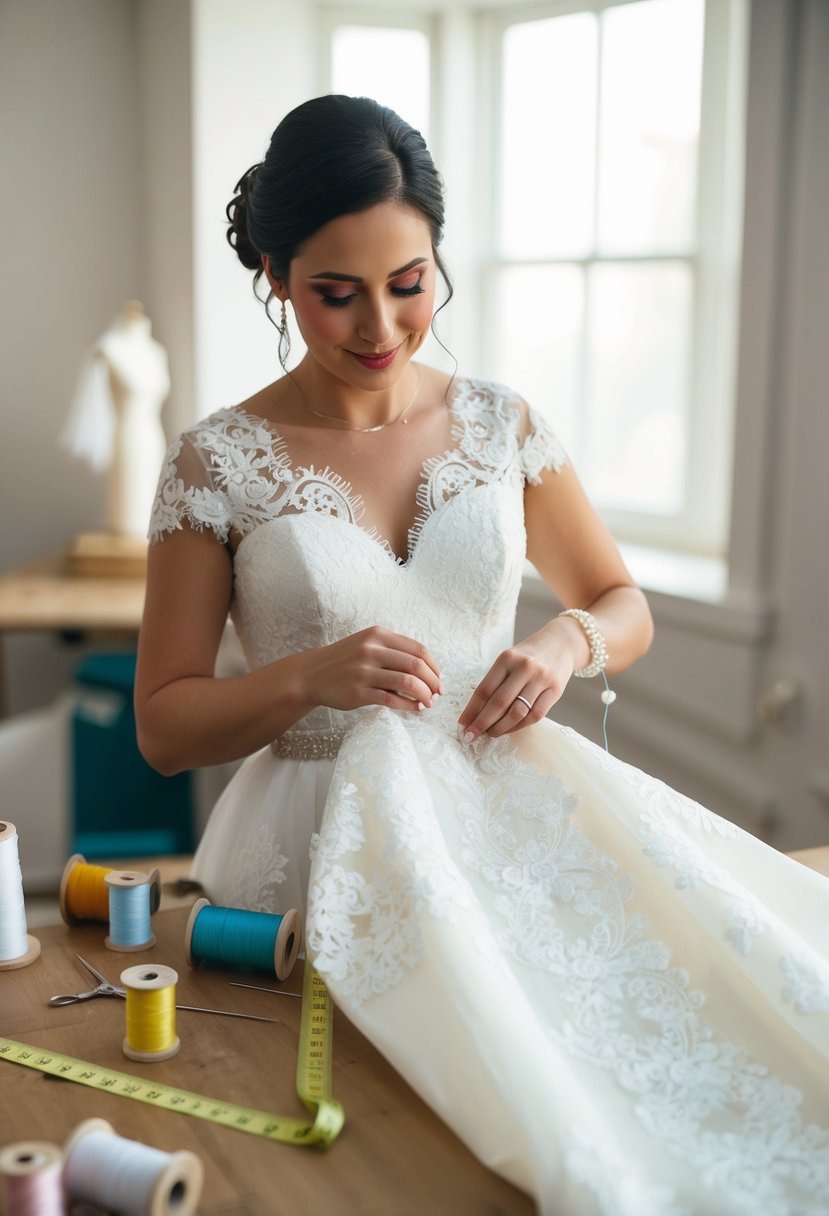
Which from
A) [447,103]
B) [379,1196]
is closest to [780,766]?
[379,1196]

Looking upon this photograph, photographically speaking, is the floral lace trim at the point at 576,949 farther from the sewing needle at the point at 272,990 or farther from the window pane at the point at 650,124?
the window pane at the point at 650,124

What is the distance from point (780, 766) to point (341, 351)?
1640 mm

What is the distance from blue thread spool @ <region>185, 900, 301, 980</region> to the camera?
1.46 m

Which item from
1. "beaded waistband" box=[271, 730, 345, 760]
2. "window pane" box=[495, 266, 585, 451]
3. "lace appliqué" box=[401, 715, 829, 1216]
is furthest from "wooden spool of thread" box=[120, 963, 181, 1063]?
"window pane" box=[495, 266, 585, 451]

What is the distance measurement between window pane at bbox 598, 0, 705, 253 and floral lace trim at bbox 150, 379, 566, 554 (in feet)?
5.76

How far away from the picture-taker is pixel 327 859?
1336mm

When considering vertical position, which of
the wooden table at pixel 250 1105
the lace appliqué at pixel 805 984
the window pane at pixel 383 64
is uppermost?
the window pane at pixel 383 64

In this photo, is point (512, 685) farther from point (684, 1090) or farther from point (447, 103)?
point (447, 103)

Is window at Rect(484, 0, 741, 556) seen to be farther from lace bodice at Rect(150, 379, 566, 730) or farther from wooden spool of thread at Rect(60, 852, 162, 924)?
wooden spool of thread at Rect(60, 852, 162, 924)

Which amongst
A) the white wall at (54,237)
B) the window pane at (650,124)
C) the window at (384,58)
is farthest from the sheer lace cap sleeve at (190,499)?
the white wall at (54,237)

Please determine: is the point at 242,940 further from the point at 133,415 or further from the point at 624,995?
the point at 133,415

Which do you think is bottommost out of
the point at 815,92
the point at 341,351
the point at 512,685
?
the point at 512,685

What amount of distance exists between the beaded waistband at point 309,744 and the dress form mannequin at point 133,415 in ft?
7.45

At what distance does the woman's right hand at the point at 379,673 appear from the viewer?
156 centimetres
